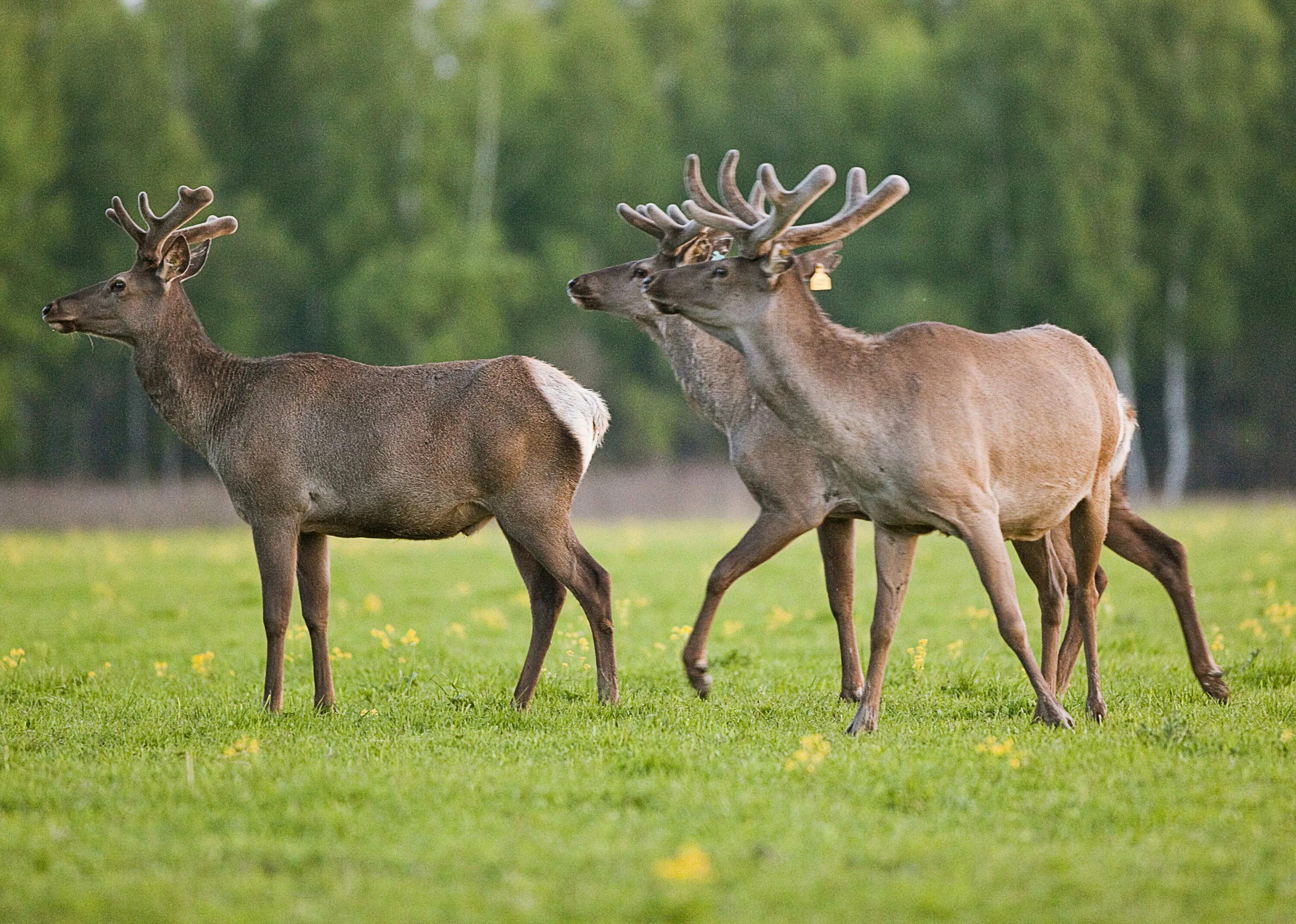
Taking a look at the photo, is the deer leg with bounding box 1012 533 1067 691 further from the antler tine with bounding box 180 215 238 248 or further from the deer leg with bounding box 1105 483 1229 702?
the antler tine with bounding box 180 215 238 248

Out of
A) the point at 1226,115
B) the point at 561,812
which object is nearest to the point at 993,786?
the point at 561,812

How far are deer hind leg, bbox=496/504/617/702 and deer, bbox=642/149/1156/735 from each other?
61.5 inches

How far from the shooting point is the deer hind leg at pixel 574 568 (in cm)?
858

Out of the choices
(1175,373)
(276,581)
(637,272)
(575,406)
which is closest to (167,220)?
(276,581)

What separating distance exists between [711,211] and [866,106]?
32.1 metres

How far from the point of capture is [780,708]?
329 inches

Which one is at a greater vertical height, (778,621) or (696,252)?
(696,252)

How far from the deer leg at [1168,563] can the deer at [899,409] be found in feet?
2.64

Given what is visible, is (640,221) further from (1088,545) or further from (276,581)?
Result: (1088,545)

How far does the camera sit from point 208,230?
9320mm

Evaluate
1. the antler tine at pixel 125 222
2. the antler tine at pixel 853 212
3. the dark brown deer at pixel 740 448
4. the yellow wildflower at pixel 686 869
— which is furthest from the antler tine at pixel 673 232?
the yellow wildflower at pixel 686 869

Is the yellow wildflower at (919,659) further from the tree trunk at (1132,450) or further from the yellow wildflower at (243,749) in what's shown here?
the tree trunk at (1132,450)

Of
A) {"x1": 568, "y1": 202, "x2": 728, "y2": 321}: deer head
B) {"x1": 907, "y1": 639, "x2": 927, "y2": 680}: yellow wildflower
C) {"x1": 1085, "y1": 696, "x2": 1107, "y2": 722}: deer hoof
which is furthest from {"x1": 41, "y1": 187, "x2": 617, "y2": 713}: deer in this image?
{"x1": 1085, "y1": 696, "x2": 1107, "y2": 722}: deer hoof

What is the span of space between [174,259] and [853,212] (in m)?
4.33
